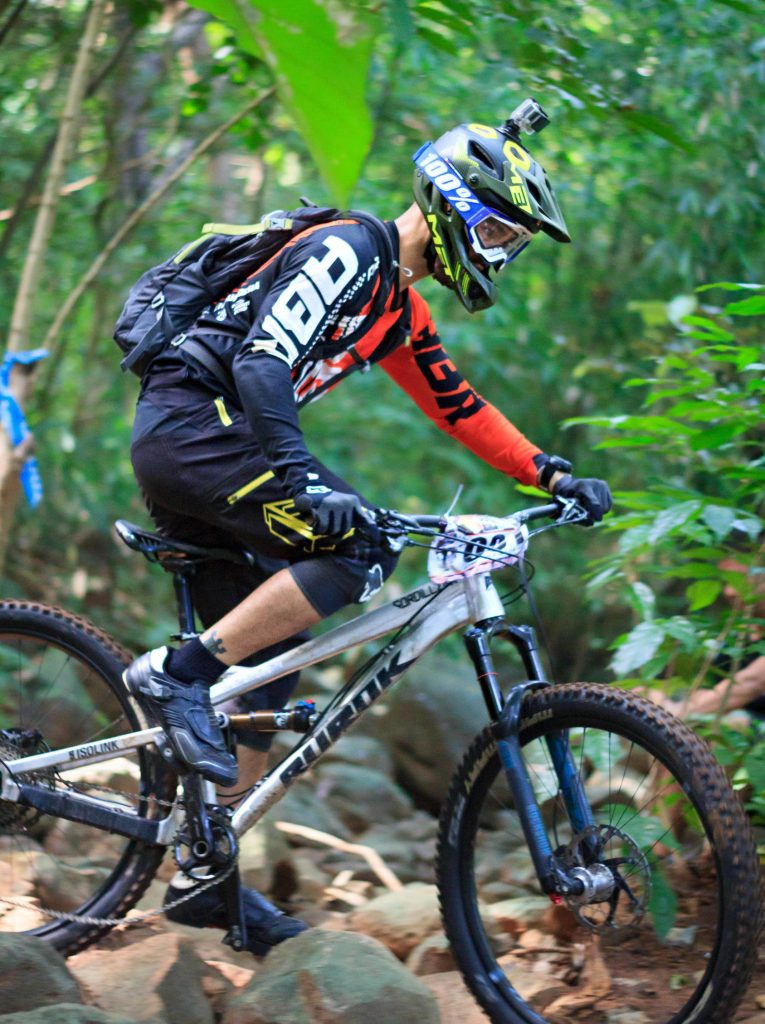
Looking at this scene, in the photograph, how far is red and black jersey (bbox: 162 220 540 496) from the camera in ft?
8.75

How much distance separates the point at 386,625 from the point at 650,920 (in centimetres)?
100

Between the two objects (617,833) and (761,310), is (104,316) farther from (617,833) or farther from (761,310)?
(617,833)

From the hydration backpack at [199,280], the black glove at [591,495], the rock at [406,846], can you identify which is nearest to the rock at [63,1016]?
the hydration backpack at [199,280]

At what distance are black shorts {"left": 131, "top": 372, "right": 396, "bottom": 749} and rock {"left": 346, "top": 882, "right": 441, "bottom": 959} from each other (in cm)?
124

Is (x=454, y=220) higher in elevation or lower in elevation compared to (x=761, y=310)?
higher

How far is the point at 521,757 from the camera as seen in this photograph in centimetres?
275

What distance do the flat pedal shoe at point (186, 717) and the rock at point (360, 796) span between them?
9.10 ft

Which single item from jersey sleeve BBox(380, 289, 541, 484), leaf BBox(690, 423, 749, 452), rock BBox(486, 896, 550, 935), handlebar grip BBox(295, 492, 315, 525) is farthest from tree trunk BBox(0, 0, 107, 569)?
leaf BBox(690, 423, 749, 452)

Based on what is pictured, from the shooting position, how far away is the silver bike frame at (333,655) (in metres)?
2.96

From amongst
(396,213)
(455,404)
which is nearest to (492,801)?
(455,404)

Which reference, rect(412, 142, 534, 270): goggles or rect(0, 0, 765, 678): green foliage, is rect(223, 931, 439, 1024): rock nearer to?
rect(412, 142, 534, 270): goggles


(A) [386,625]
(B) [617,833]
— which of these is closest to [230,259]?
(A) [386,625]

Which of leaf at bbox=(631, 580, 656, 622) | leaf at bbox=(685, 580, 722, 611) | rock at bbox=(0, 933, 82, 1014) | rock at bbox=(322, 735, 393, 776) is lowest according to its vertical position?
rock at bbox=(322, 735, 393, 776)

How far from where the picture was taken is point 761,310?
3145mm
